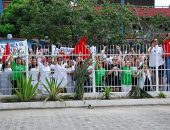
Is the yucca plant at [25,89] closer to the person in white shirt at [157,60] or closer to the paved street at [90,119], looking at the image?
the paved street at [90,119]

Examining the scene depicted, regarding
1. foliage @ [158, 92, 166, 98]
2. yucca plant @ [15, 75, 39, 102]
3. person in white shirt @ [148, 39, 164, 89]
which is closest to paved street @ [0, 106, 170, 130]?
yucca plant @ [15, 75, 39, 102]

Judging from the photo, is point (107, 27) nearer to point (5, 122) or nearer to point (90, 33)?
point (90, 33)

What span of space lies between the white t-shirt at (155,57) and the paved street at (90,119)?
200cm

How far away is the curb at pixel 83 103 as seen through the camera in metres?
14.0

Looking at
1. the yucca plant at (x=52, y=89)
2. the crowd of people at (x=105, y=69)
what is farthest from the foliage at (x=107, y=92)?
the yucca plant at (x=52, y=89)

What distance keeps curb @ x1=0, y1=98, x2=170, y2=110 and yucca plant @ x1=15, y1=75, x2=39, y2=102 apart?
1.37ft

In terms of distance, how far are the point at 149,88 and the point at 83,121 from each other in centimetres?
527

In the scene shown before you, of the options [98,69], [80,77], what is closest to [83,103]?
[80,77]

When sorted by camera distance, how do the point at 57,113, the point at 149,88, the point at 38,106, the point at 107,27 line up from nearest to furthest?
the point at 57,113 < the point at 38,106 < the point at 149,88 < the point at 107,27

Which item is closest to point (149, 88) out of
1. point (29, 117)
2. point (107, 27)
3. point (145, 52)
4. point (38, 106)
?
point (145, 52)

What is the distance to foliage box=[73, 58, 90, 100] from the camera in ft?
48.2

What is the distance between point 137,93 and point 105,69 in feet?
4.34

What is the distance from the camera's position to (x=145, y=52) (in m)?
15.8

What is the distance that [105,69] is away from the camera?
15.3 metres
